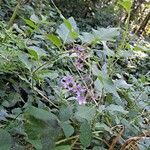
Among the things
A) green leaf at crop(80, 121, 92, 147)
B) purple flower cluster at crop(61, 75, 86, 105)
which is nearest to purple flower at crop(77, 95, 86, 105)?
purple flower cluster at crop(61, 75, 86, 105)

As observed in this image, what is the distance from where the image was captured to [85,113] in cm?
95

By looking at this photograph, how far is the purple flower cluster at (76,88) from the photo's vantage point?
41.7 inches

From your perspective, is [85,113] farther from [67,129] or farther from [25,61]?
[25,61]

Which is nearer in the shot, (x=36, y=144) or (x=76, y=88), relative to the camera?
(x=36, y=144)

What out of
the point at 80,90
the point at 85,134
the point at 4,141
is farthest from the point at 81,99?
the point at 4,141

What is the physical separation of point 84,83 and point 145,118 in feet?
1.02

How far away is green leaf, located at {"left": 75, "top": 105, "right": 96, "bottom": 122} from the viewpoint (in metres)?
0.94

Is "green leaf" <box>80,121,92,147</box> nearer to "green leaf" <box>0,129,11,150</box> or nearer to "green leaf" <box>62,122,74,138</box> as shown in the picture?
"green leaf" <box>62,122,74,138</box>

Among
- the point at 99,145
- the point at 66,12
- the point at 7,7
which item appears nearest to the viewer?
the point at 99,145

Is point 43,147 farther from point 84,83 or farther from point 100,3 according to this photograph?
point 100,3

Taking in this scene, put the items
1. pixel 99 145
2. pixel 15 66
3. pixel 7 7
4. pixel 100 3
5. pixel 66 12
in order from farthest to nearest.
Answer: pixel 100 3
pixel 66 12
pixel 7 7
pixel 15 66
pixel 99 145

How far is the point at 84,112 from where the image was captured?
0.95 meters

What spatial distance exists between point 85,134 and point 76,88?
19 cm

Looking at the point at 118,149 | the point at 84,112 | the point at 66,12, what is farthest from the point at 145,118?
the point at 66,12
